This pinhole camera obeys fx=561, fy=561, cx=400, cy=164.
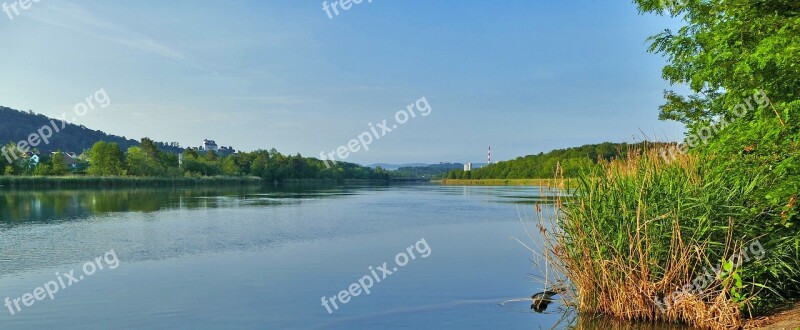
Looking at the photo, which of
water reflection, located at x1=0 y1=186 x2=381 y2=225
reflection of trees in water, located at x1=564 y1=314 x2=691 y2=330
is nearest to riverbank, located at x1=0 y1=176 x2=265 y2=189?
water reflection, located at x1=0 y1=186 x2=381 y2=225

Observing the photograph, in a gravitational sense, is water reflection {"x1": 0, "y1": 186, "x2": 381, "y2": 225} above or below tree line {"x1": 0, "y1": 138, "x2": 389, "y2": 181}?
below

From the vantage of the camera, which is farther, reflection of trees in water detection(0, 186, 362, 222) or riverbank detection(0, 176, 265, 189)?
riverbank detection(0, 176, 265, 189)

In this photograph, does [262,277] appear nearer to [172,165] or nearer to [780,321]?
[780,321]

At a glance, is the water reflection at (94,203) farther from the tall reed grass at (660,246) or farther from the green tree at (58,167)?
the green tree at (58,167)

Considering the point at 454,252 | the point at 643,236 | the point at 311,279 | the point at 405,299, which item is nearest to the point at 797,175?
the point at 643,236

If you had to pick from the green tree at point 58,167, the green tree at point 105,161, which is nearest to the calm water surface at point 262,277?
the green tree at point 58,167

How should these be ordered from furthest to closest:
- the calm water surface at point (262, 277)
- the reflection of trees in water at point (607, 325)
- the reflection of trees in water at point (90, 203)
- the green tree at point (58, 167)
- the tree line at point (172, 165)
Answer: the tree line at point (172, 165) < the green tree at point (58, 167) < the reflection of trees in water at point (90, 203) < the calm water surface at point (262, 277) < the reflection of trees in water at point (607, 325)

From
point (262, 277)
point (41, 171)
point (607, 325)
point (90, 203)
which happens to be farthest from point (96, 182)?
point (607, 325)

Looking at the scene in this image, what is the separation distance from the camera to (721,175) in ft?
26.6

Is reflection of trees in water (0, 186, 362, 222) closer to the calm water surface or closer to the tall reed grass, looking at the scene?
the calm water surface

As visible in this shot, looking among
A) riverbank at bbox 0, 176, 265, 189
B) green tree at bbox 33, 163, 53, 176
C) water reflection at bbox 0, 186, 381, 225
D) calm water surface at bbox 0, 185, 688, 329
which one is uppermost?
green tree at bbox 33, 163, 53, 176

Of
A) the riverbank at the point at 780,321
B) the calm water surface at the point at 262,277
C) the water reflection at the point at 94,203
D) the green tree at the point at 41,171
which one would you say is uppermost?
the green tree at the point at 41,171

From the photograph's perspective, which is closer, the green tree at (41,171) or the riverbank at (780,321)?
the riverbank at (780,321)

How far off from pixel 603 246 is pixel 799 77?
3.38 m
